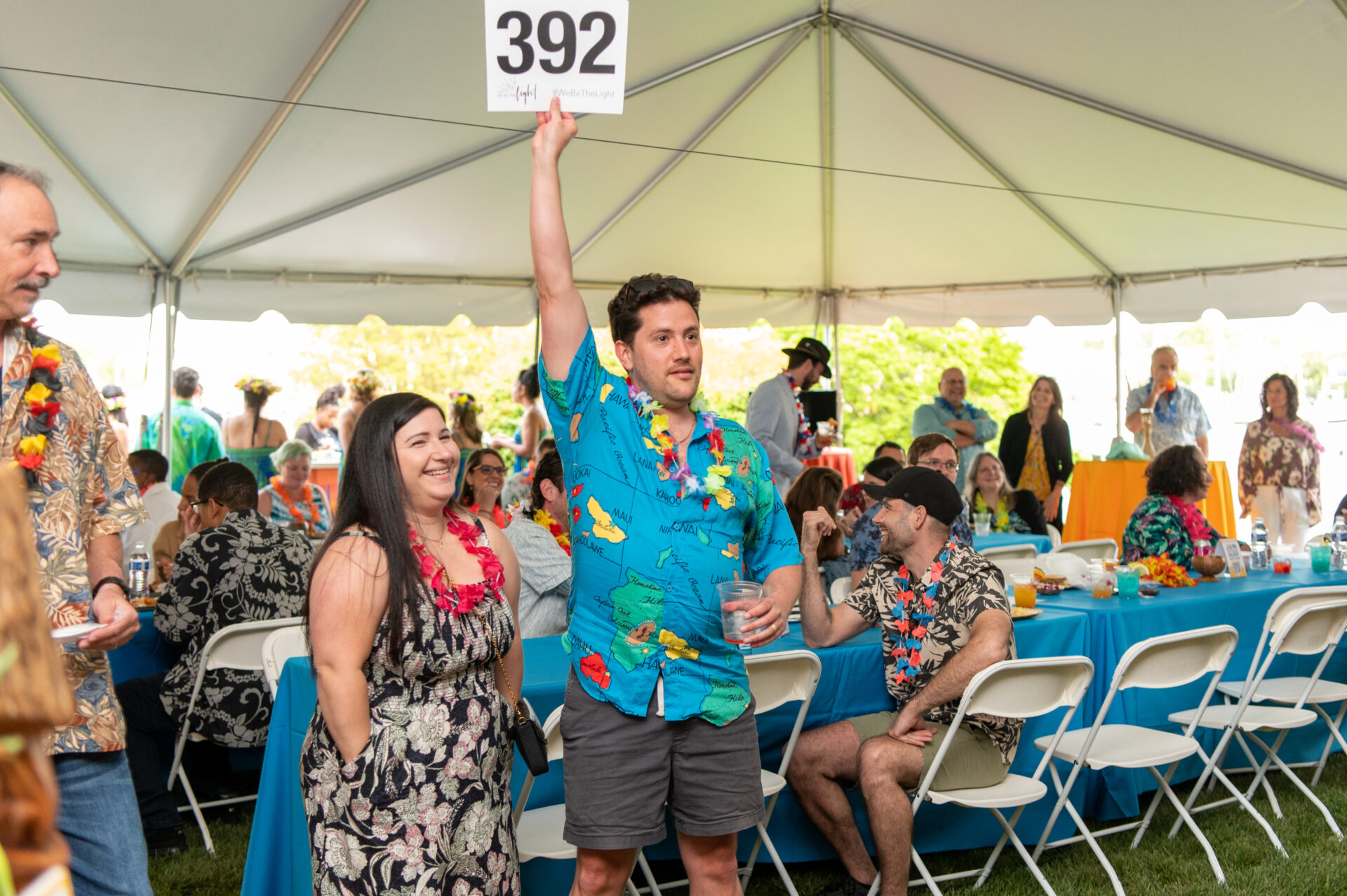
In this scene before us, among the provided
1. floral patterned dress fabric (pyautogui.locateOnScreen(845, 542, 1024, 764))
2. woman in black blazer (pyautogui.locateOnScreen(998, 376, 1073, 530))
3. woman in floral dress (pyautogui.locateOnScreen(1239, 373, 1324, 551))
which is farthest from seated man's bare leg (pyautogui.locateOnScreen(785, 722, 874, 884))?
woman in floral dress (pyautogui.locateOnScreen(1239, 373, 1324, 551))

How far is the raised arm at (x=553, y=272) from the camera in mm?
1987

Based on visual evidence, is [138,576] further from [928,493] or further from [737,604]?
[737,604]

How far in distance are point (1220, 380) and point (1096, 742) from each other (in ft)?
61.7

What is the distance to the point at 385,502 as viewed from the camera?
2146mm

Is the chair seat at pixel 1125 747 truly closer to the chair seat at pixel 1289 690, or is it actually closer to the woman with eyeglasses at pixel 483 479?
the chair seat at pixel 1289 690

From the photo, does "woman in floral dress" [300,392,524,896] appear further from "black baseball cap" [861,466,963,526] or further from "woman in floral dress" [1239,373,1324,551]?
"woman in floral dress" [1239,373,1324,551]

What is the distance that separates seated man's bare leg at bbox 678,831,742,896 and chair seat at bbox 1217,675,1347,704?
2.79 metres

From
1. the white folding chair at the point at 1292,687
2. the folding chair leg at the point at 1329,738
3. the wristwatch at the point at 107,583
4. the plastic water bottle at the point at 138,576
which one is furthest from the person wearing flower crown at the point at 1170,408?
the wristwatch at the point at 107,583

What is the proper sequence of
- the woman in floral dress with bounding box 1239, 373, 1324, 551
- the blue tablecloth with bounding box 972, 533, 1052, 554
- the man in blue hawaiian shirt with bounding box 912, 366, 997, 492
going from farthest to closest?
the man in blue hawaiian shirt with bounding box 912, 366, 997, 492 < the woman in floral dress with bounding box 1239, 373, 1324, 551 < the blue tablecloth with bounding box 972, 533, 1052, 554

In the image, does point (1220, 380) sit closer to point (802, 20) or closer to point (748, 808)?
point (802, 20)

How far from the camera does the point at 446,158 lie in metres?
6.97

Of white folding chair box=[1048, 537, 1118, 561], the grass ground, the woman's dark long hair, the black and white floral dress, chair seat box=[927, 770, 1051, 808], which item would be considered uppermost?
the woman's dark long hair

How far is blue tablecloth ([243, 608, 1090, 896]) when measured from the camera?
2.86m

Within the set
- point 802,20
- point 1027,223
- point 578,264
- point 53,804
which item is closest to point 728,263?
point 578,264
